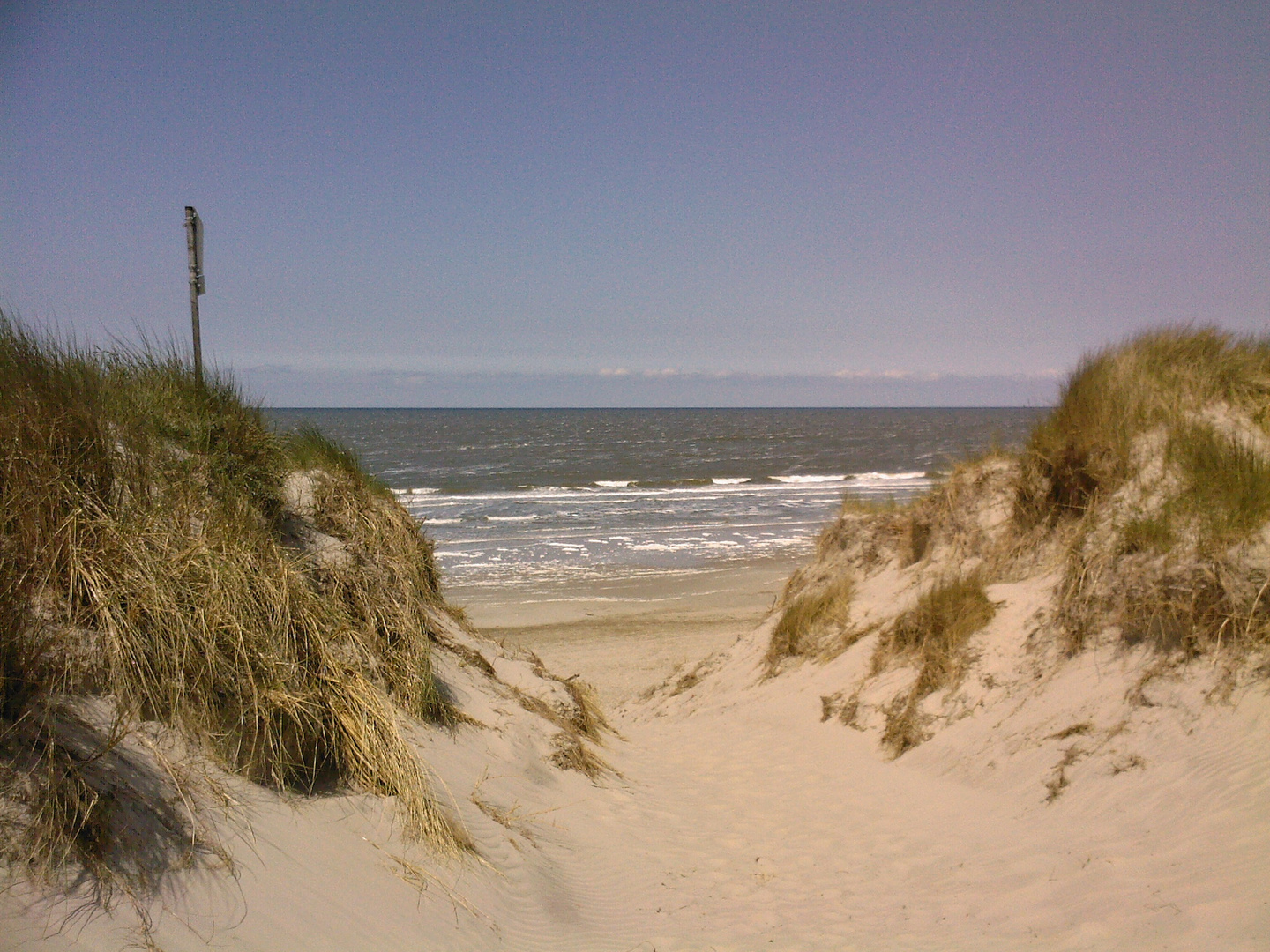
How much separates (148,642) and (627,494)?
28054mm

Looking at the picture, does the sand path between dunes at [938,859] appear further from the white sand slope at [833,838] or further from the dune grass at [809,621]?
the dune grass at [809,621]

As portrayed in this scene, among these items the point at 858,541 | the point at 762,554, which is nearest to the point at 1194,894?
the point at 858,541

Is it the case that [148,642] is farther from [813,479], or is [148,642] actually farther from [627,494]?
[813,479]

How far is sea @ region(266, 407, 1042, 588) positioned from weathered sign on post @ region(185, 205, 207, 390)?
1.06m

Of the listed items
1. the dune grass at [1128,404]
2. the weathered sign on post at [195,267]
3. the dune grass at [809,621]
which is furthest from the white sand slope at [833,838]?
the weathered sign on post at [195,267]

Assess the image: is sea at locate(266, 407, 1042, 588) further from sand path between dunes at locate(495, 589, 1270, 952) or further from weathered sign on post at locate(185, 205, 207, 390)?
sand path between dunes at locate(495, 589, 1270, 952)

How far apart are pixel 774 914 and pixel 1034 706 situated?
285 centimetres

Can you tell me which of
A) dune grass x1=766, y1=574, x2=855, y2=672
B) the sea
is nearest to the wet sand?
the sea

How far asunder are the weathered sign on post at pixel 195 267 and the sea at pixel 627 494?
1055 mm

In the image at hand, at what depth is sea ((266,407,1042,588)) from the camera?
18.0m

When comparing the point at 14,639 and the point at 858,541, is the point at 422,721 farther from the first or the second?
the point at 858,541

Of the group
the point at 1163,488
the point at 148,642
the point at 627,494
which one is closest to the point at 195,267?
the point at 148,642

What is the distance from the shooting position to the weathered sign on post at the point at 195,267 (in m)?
6.40

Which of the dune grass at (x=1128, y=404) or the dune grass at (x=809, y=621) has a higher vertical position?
the dune grass at (x=1128, y=404)
